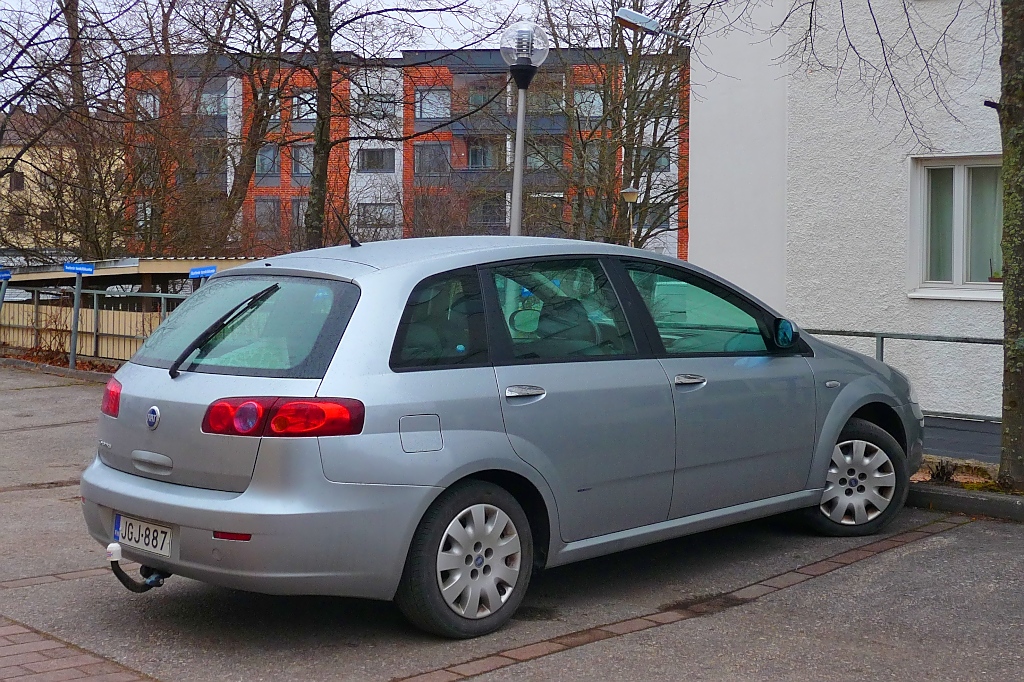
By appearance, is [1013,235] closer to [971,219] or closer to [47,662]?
[971,219]

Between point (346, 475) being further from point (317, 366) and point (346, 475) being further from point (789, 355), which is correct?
point (789, 355)

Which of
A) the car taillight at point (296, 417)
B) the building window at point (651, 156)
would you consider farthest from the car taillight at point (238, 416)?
the building window at point (651, 156)

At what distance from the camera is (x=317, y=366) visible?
15.5 ft

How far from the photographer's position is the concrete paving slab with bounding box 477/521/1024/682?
15.1 feet

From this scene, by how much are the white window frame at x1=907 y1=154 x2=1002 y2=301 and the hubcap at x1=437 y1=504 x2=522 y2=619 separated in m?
8.48

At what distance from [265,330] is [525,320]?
1.12m

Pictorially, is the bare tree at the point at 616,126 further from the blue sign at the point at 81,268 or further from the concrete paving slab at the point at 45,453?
the concrete paving slab at the point at 45,453

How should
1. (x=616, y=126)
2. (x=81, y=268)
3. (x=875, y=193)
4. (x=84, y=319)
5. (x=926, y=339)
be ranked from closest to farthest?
1. (x=926, y=339)
2. (x=875, y=193)
3. (x=81, y=268)
4. (x=84, y=319)
5. (x=616, y=126)

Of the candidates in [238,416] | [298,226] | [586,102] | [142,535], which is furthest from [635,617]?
[298,226]

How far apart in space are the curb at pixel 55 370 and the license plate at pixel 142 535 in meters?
11.8

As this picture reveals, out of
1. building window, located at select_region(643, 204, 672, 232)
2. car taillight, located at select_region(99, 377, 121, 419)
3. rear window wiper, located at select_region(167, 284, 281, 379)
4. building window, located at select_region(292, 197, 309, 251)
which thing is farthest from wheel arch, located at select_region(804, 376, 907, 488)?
building window, located at select_region(292, 197, 309, 251)

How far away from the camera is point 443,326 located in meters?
5.10

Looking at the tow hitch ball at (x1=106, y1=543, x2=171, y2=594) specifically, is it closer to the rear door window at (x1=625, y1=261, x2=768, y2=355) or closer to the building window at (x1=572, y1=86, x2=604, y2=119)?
the rear door window at (x1=625, y1=261, x2=768, y2=355)

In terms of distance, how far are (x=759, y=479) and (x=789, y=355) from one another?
696 mm
